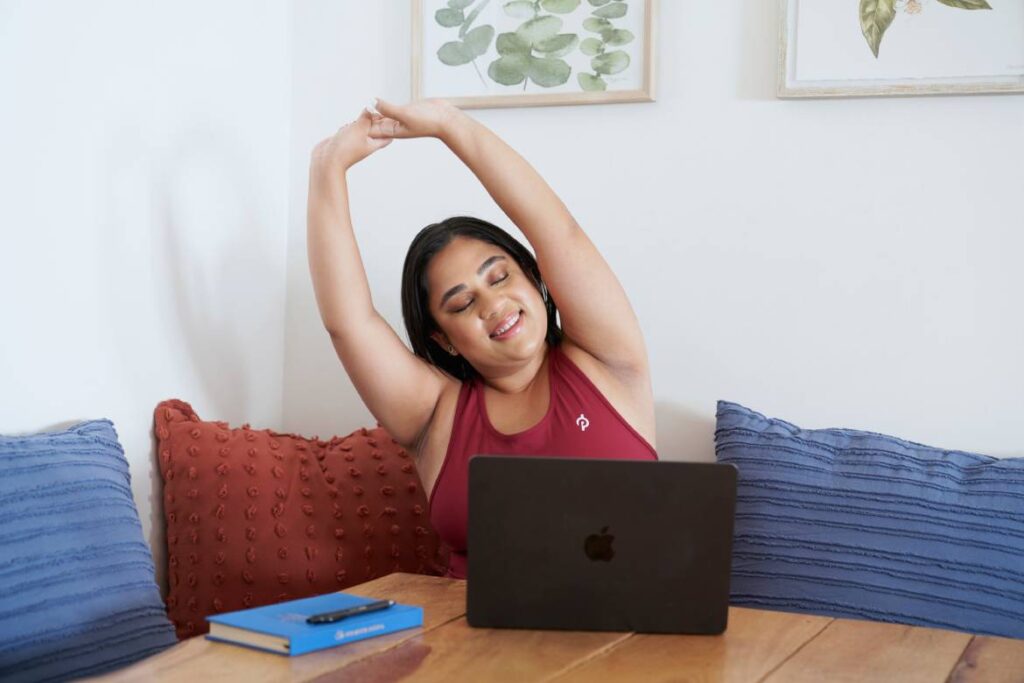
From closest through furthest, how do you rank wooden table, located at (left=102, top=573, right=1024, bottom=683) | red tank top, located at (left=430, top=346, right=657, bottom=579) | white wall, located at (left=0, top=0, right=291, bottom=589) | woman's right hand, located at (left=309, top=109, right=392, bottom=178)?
wooden table, located at (left=102, top=573, right=1024, bottom=683) < white wall, located at (left=0, top=0, right=291, bottom=589) < red tank top, located at (left=430, top=346, right=657, bottom=579) < woman's right hand, located at (left=309, top=109, right=392, bottom=178)

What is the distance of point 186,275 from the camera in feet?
6.98

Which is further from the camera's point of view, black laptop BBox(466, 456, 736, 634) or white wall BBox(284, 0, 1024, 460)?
white wall BBox(284, 0, 1024, 460)

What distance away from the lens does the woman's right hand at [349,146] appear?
1940 millimetres

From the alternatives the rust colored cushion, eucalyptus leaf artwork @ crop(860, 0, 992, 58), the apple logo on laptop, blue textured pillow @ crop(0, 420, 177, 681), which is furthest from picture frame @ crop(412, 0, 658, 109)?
the apple logo on laptop

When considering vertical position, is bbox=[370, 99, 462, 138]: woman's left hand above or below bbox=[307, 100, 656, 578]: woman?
→ above

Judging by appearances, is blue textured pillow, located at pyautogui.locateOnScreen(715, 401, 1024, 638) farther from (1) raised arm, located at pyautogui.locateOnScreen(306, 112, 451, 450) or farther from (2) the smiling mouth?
(1) raised arm, located at pyautogui.locateOnScreen(306, 112, 451, 450)

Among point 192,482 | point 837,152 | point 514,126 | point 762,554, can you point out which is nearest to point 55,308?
point 192,482

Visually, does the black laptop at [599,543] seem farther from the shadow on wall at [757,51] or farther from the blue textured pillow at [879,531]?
the shadow on wall at [757,51]

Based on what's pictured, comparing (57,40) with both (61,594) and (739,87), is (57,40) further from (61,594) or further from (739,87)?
(739,87)

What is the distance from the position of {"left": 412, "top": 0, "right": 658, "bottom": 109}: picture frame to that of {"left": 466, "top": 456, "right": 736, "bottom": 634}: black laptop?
44.8 inches

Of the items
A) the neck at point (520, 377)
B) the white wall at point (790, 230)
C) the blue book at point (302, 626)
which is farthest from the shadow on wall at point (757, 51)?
the blue book at point (302, 626)

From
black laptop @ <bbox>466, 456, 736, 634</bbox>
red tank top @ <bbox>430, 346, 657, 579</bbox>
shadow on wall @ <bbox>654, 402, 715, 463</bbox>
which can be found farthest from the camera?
shadow on wall @ <bbox>654, 402, 715, 463</bbox>

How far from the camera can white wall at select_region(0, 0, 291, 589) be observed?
1.73 meters

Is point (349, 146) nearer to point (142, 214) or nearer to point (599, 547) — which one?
point (142, 214)
